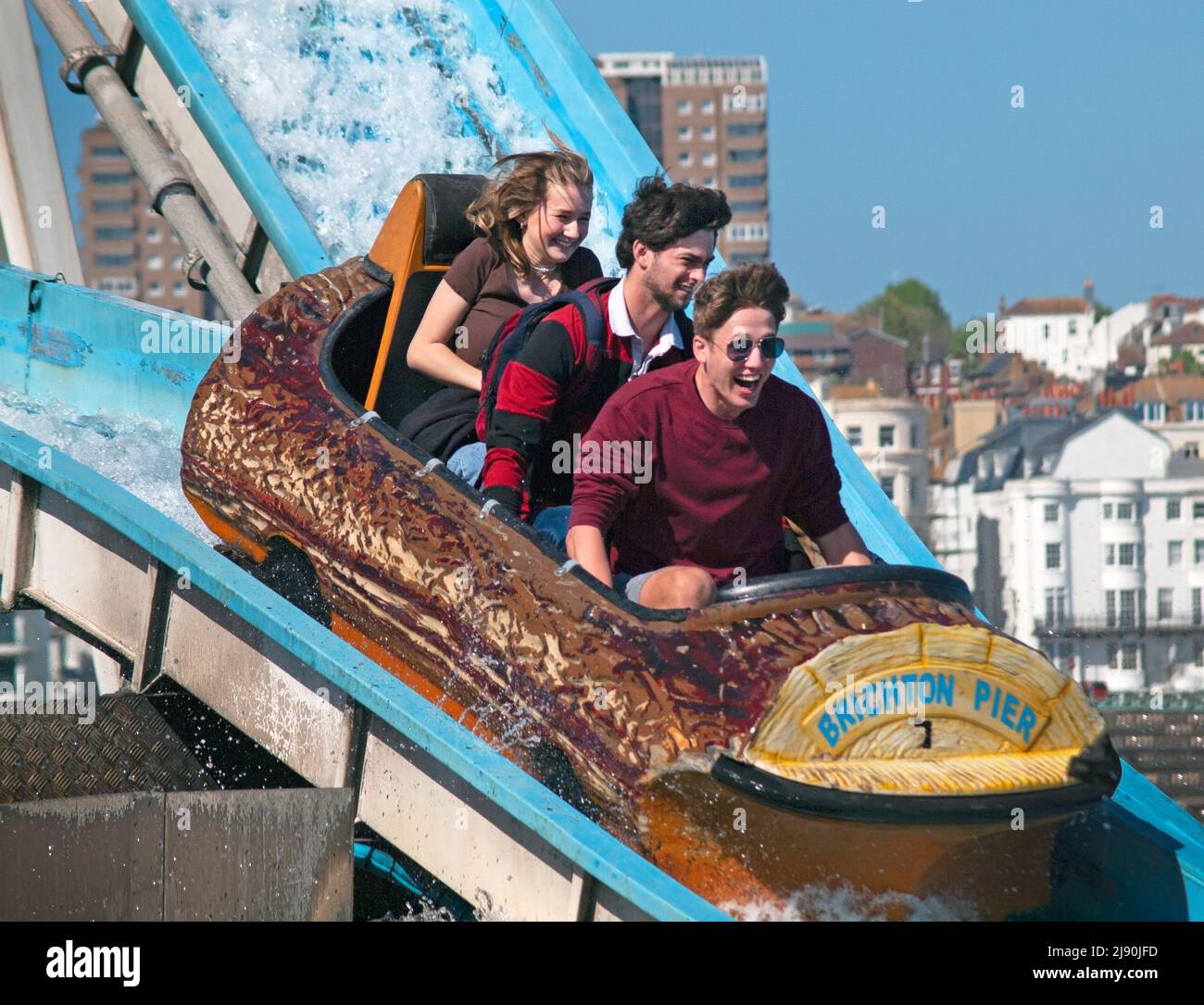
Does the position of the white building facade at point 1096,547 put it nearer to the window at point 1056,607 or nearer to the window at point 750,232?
the window at point 1056,607

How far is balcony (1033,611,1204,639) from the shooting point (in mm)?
49031

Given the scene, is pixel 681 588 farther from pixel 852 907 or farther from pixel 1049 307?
pixel 1049 307

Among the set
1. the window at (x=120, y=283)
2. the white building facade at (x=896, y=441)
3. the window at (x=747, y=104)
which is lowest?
the white building facade at (x=896, y=441)

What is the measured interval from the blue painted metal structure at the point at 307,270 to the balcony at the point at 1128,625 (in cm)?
4391

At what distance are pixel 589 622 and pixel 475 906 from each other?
0.53 m

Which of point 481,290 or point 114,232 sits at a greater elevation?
point 114,232

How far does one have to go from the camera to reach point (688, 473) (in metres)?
3.08

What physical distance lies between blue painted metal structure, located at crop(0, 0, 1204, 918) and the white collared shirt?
0.82m

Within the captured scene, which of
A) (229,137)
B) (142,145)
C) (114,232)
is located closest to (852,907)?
(229,137)

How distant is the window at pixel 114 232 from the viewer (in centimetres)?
9462

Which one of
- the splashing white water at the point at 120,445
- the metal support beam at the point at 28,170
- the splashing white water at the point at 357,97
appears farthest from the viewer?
the metal support beam at the point at 28,170

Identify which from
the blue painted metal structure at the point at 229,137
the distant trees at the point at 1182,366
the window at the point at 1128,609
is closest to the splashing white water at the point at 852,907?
the blue painted metal structure at the point at 229,137

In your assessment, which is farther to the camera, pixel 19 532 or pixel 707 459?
pixel 19 532

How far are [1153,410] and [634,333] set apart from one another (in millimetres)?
59265
